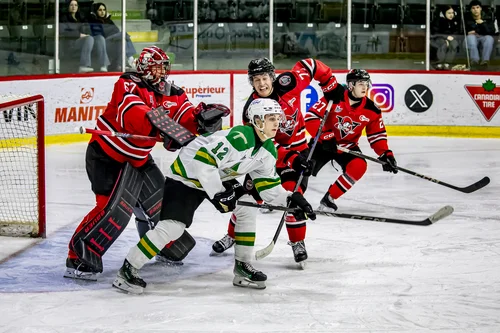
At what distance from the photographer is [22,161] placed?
7027 millimetres

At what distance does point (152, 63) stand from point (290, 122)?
1009 millimetres

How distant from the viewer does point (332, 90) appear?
18.0ft

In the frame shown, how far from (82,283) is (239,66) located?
19.0 feet

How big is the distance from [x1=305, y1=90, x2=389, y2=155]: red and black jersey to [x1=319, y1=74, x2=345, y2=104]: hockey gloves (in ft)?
1.09

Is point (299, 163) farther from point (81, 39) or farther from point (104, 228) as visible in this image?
point (81, 39)

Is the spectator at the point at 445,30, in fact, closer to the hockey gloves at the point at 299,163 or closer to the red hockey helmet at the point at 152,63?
the hockey gloves at the point at 299,163

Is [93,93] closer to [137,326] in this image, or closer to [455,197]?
[455,197]

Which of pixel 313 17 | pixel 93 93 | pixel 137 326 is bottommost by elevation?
pixel 137 326

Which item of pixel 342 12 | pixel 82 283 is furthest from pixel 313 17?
pixel 82 283

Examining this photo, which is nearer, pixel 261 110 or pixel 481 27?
pixel 261 110

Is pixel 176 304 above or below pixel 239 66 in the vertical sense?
below

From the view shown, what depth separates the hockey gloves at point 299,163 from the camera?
493cm

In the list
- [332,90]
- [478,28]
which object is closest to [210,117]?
[332,90]

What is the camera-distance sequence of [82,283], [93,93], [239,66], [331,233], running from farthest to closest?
[239,66] → [93,93] → [331,233] → [82,283]
